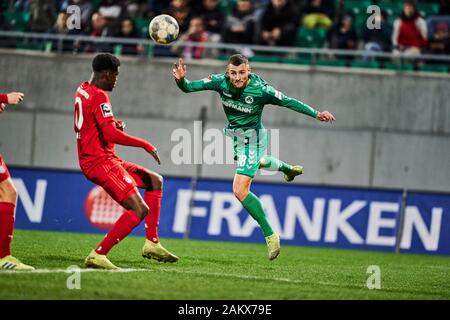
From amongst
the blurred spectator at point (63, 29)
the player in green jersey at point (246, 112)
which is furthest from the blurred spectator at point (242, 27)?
the player in green jersey at point (246, 112)

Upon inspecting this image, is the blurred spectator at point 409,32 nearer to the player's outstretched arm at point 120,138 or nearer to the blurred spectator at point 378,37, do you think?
the blurred spectator at point 378,37

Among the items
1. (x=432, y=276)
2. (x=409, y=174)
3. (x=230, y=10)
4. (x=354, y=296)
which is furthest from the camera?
(x=230, y=10)

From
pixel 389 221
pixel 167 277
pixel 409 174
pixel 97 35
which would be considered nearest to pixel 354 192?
pixel 389 221

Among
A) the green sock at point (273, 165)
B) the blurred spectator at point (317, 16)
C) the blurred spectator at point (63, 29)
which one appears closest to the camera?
the green sock at point (273, 165)

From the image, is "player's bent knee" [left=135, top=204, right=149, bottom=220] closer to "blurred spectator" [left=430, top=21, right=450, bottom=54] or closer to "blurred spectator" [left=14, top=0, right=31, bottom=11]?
"blurred spectator" [left=430, top=21, right=450, bottom=54]

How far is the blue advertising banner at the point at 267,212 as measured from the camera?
655 inches

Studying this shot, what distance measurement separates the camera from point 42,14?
19969 millimetres

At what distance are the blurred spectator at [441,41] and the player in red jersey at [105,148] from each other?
Result: 11.5 m

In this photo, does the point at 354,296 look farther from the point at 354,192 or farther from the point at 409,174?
the point at 409,174

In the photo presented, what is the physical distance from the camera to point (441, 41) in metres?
19.7

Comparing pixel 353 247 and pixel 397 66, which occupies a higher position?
pixel 397 66

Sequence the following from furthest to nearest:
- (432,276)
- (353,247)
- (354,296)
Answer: (353,247), (432,276), (354,296)

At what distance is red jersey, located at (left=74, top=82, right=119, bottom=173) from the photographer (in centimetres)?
959

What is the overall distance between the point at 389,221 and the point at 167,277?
8442mm
